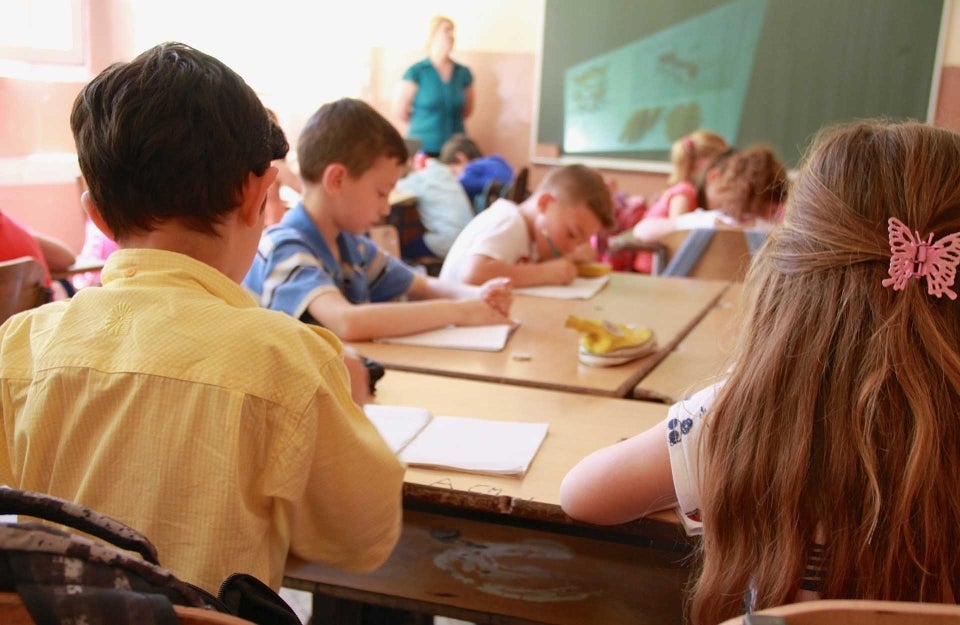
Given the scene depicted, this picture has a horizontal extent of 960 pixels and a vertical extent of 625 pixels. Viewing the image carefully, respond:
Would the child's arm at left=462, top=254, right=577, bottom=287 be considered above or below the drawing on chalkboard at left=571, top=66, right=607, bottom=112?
below

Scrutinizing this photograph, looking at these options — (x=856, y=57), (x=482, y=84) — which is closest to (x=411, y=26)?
(x=482, y=84)

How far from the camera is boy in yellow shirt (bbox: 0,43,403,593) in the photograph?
89 centimetres

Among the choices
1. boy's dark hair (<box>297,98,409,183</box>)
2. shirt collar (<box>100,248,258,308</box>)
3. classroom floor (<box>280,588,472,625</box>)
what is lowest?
classroom floor (<box>280,588,472,625</box>)

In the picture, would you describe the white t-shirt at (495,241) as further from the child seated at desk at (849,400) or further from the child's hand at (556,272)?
the child seated at desk at (849,400)

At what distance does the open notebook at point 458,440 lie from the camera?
49.9 inches

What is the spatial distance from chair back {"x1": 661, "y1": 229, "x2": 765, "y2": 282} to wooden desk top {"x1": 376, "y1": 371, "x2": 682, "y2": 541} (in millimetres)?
1725

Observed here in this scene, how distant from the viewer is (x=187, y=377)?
89cm

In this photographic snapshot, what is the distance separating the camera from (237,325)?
0.92 meters

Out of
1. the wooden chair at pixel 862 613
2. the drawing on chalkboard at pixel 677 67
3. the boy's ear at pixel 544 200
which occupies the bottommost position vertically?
the wooden chair at pixel 862 613

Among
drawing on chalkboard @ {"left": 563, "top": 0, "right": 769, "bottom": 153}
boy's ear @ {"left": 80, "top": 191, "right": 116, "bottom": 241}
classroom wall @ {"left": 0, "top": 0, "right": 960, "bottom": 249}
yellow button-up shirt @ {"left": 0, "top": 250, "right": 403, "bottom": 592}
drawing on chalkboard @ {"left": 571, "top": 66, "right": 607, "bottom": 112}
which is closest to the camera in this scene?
yellow button-up shirt @ {"left": 0, "top": 250, "right": 403, "bottom": 592}

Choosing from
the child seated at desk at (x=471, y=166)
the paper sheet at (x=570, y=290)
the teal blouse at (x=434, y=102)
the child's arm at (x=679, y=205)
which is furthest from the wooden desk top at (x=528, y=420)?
the teal blouse at (x=434, y=102)

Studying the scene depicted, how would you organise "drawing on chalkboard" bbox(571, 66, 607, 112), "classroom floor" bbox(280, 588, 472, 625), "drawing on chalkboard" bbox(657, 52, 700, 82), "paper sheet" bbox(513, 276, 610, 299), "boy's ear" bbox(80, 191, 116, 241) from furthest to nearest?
"drawing on chalkboard" bbox(571, 66, 607, 112)
"drawing on chalkboard" bbox(657, 52, 700, 82)
"paper sheet" bbox(513, 276, 610, 299)
"classroom floor" bbox(280, 588, 472, 625)
"boy's ear" bbox(80, 191, 116, 241)

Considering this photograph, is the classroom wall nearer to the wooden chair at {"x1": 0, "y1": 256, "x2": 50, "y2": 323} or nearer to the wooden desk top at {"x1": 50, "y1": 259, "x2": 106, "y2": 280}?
the wooden desk top at {"x1": 50, "y1": 259, "x2": 106, "y2": 280}

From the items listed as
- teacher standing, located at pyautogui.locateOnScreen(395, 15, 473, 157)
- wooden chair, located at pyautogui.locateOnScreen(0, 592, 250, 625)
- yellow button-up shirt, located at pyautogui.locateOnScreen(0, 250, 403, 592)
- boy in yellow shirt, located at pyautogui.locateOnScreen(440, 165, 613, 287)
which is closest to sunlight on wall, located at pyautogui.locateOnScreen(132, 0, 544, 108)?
teacher standing, located at pyautogui.locateOnScreen(395, 15, 473, 157)
